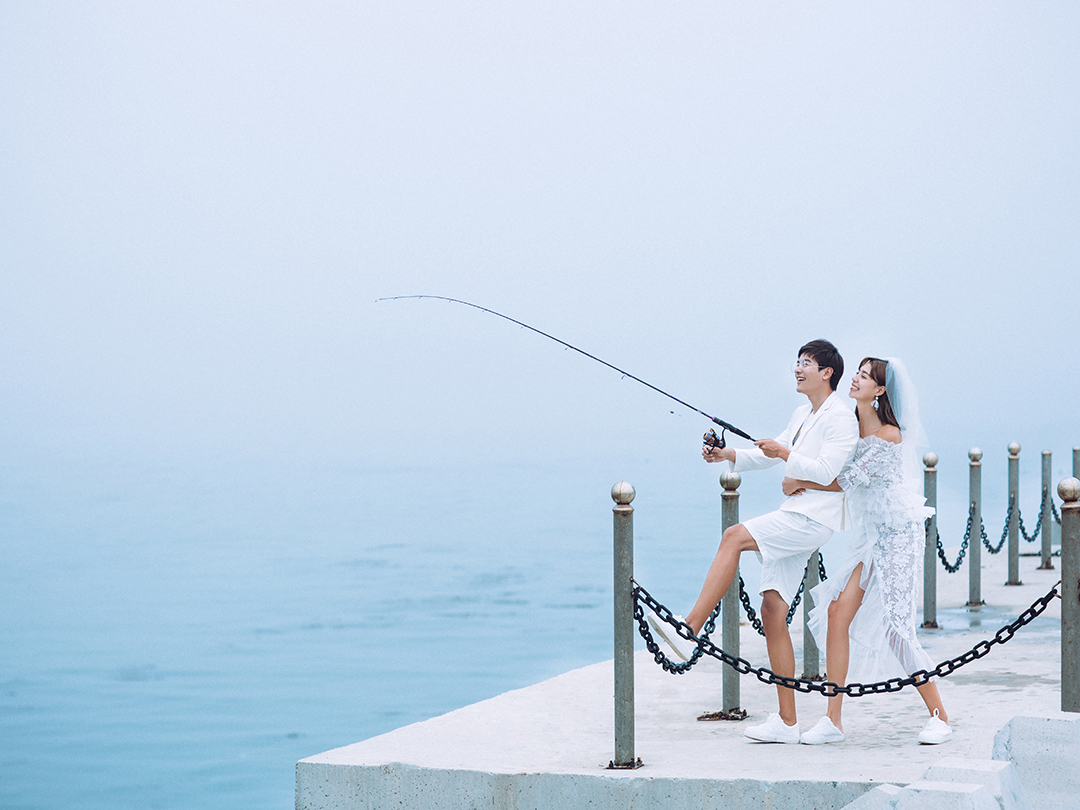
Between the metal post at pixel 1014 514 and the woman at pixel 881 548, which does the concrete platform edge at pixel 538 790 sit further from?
the metal post at pixel 1014 514

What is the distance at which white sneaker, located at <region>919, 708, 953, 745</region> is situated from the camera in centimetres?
537

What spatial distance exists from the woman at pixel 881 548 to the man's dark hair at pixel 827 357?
0.30 feet

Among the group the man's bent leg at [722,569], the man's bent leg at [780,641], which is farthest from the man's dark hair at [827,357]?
the man's bent leg at [780,641]

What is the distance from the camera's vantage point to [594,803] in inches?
201

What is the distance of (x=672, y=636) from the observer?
5.38 meters

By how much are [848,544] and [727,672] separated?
1.22 m

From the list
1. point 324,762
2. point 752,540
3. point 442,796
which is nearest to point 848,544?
point 752,540

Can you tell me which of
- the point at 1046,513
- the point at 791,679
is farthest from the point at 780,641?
the point at 1046,513

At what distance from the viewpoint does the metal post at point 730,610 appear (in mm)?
A: 6164

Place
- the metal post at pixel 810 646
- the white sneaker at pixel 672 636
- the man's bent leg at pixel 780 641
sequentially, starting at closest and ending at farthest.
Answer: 1. the white sneaker at pixel 672 636
2. the man's bent leg at pixel 780 641
3. the metal post at pixel 810 646

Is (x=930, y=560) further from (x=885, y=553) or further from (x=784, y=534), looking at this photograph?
(x=784, y=534)

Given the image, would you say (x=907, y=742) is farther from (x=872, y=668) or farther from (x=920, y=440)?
(x=920, y=440)

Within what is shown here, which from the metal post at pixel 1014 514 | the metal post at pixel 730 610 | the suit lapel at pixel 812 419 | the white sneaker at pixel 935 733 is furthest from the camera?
the metal post at pixel 1014 514

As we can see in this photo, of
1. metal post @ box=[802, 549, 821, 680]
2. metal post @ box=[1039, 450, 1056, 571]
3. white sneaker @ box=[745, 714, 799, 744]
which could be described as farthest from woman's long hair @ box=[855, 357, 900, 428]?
metal post @ box=[1039, 450, 1056, 571]
